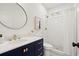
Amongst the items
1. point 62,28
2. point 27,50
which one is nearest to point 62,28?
point 62,28

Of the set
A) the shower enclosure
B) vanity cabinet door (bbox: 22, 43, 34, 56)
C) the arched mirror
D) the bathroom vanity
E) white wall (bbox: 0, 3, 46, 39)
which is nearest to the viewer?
the bathroom vanity

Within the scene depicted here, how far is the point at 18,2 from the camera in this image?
186cm

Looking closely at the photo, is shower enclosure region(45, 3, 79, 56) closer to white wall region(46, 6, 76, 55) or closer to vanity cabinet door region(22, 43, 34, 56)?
white wall region(46, 6, 76, 55)

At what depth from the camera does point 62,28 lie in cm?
225

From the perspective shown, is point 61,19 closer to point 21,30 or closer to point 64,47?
point 64,47

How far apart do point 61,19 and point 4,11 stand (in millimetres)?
1329

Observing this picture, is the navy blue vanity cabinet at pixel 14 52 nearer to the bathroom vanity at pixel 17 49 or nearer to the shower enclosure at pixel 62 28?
the bathroom vanity at pixel 17 49

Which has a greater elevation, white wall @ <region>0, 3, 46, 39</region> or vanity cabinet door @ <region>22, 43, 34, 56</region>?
white wall @ <region>0, 3, 46, 39</region>

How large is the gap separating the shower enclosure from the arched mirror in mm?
752

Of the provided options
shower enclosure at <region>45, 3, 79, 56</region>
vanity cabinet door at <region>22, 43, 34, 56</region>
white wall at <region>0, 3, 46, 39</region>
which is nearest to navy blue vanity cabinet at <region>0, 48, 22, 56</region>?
vanity cabinet door at <region>22, 43, 34, 56</region>

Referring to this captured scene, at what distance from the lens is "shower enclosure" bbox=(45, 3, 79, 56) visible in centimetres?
196

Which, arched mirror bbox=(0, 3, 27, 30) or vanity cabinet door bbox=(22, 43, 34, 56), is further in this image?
arched mirror bbox=(0, 3, 27, 30)

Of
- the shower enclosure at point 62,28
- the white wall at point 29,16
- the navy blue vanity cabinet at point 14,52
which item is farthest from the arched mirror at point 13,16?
the shower enclosure at point 62,28

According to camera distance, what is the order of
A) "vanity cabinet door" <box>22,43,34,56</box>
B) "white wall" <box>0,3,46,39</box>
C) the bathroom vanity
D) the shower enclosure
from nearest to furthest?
the bathroom vanity → "vanity cabinet door" <box>22,43,34,56</box> → "white wall" <box>0,3,46,39</box> → the shower enclosure
